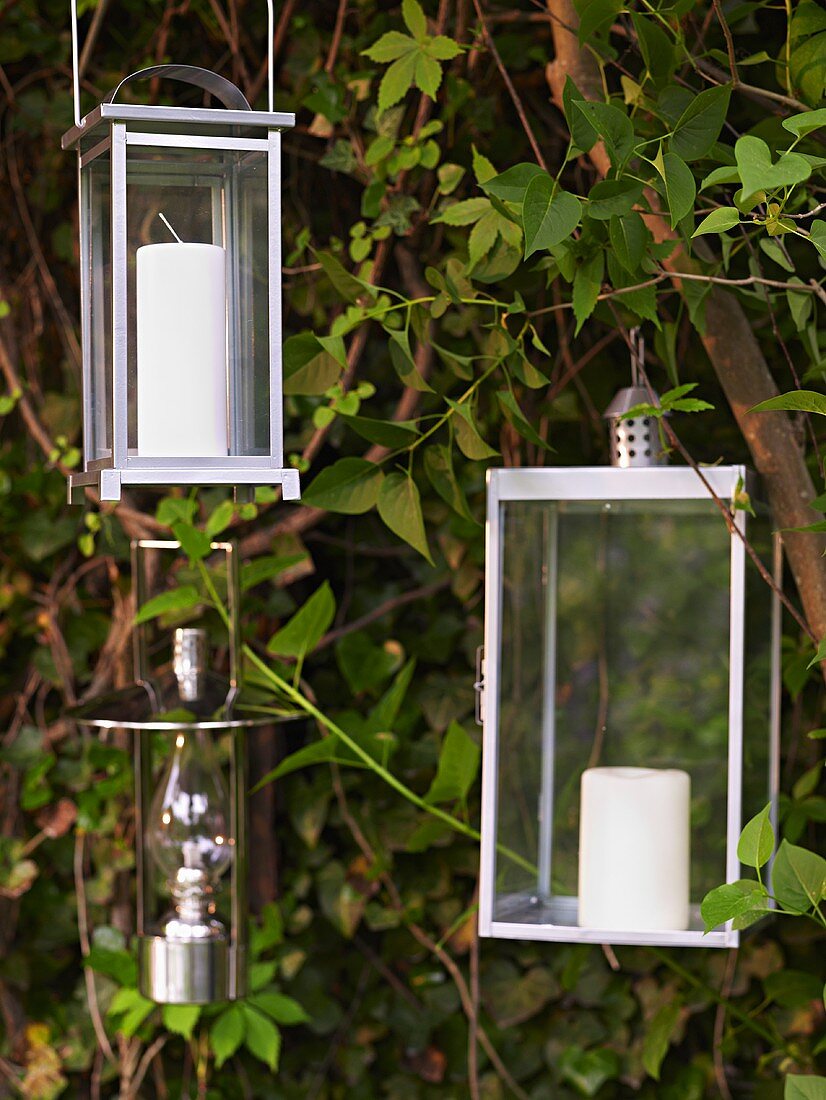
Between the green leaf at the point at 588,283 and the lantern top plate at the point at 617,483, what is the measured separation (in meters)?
0.18

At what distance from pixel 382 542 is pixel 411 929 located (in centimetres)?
44

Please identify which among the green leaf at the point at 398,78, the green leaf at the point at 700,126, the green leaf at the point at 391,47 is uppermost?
the green leaf at the point at 391,47

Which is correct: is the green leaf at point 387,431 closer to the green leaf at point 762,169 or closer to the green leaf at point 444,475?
the green leaf at point 444,475

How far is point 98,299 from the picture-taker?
0.77 meters

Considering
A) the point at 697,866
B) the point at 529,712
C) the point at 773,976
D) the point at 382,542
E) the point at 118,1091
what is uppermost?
the point at 382,542

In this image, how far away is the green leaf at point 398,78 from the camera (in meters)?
1.10

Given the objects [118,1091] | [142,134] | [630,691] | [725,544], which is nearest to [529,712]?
[630,691]

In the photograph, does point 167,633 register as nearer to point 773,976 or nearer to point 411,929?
point 411,929

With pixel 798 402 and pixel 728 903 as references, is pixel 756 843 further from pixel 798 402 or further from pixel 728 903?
pixel 798 402

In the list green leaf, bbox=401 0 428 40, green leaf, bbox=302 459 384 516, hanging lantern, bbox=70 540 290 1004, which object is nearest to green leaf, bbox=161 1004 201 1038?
hanging lantern, bbox=70 540 290 1004

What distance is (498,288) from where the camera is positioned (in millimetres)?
1361

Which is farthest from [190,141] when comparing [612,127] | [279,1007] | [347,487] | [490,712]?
[279,1007]

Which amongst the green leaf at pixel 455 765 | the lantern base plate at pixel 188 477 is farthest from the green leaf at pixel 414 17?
the green leaf at pixel 455 765

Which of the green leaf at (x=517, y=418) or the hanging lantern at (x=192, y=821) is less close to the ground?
the green leaf at (x=517, y=418)
